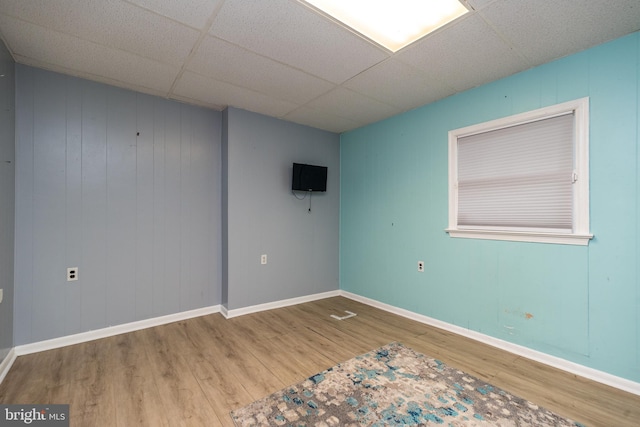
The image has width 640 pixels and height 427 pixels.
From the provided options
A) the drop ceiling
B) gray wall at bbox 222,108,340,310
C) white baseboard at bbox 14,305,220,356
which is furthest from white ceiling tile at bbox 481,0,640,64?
white baseboard at bbox 14,305,220,356

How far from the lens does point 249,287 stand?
345cm

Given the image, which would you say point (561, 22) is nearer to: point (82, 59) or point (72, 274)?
point (82, 59)

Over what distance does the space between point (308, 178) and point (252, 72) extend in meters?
1.59

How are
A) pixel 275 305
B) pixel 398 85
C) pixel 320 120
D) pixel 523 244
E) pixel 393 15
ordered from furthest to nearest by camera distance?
pixel 320 120 < pixel 275 305 < pixel 398 85 < pixel 523 244 < pixel 393 15

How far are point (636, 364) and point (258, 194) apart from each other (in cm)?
364

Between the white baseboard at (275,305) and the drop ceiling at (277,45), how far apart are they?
2492mm

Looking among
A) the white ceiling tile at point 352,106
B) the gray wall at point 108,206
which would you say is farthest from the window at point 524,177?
the gray wall at point 108,206

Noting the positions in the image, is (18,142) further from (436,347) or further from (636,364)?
(636,364)

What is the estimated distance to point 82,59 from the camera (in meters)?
2.28

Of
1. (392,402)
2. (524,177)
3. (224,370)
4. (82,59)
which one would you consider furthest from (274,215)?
(524,177)

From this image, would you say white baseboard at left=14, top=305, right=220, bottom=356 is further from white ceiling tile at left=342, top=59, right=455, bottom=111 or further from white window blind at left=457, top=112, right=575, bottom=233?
white window blind at left=457, top=112, right=575, bottom=233

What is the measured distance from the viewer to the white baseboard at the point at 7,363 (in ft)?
6.64

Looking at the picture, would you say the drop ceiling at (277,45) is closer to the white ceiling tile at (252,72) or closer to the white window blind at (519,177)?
the white ceiling tile at (252,72)

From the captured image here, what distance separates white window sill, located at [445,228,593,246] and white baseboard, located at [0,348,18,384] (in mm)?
3953
